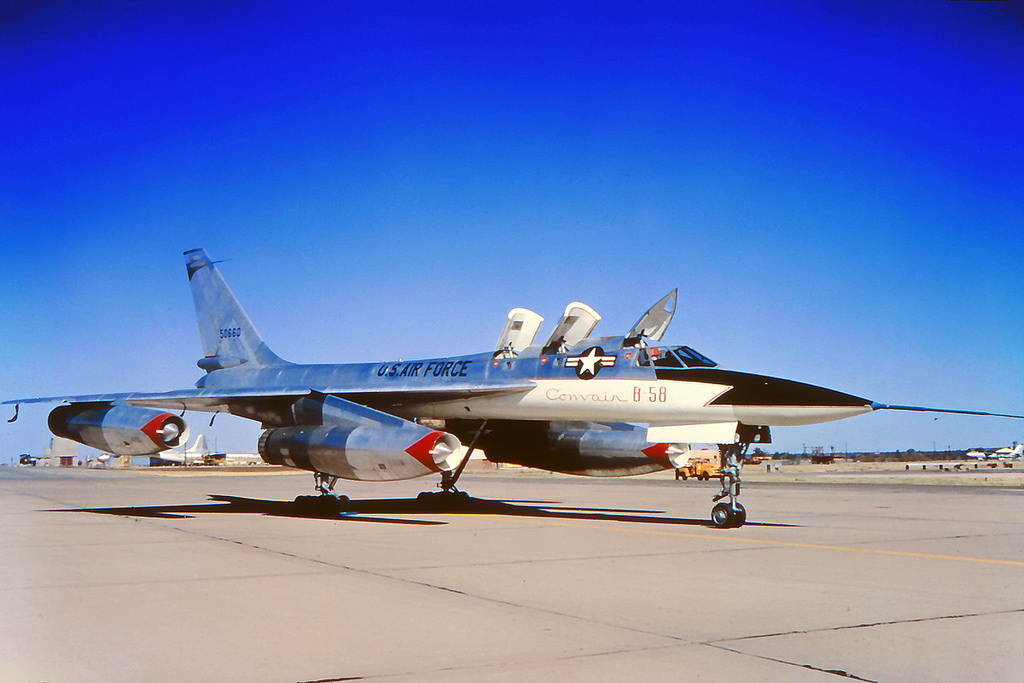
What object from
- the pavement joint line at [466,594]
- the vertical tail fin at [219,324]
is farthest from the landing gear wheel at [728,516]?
the vertical tail fin at [219,324]

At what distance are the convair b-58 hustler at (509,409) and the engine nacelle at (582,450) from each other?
0.03 meters

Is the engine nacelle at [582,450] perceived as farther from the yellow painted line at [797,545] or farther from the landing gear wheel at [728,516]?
the yellow painted line at [797,545]

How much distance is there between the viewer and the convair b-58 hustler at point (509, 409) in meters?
12.4

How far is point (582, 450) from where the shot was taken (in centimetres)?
1630

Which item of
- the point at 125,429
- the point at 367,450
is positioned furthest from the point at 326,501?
the point at 125,429

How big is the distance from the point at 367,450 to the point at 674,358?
5.02m

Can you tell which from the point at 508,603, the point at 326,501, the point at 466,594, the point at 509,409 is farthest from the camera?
the point at 326,501

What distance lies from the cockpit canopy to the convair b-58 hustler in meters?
0.02

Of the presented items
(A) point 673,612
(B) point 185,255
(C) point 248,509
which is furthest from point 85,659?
(B) point 185,255

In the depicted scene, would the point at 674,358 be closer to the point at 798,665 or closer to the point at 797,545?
the point at 797,545

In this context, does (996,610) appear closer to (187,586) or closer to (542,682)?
(542,682)

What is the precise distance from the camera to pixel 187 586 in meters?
7.00

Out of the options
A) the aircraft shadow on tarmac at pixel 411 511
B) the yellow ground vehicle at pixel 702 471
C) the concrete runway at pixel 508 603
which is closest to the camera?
the concrete runway at pixel 508 603

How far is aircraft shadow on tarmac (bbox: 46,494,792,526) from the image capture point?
47.2 ft
